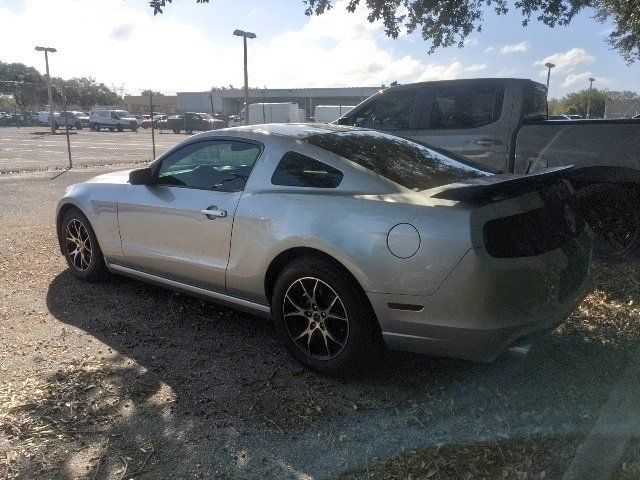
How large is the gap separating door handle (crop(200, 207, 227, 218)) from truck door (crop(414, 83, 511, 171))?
3439 mm

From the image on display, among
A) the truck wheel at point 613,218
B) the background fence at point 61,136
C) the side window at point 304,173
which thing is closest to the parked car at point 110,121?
the background fence at point 61,136

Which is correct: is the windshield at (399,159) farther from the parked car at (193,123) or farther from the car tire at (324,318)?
the parked car at (193,123)

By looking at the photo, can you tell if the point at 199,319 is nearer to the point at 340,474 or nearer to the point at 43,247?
the point at 340,474

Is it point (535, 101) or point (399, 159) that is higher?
point (535, 101)

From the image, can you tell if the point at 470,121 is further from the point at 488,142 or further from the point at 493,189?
the point at 493,189

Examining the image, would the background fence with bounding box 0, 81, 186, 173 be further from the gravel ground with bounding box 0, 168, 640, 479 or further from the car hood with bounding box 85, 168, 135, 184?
the gravel ground with bounding box 0, 168, 640, 479

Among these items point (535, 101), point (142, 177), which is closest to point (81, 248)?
point (142, 177)

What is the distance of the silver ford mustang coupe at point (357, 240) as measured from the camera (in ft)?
9.75

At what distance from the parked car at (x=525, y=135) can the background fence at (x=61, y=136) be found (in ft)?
35.5

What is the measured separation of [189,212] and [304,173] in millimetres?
985

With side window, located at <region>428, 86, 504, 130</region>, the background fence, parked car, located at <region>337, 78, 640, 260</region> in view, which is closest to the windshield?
parked car, located at <region>337, 78, 640, 260</region>

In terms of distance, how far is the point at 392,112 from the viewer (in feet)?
24.1

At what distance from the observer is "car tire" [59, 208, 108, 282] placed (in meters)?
5.14

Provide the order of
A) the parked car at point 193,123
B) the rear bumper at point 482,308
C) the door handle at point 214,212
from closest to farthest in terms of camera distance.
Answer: the rear bumper at point 482,308 < the door handle at point 214,212 < the parked car at point 193,123
